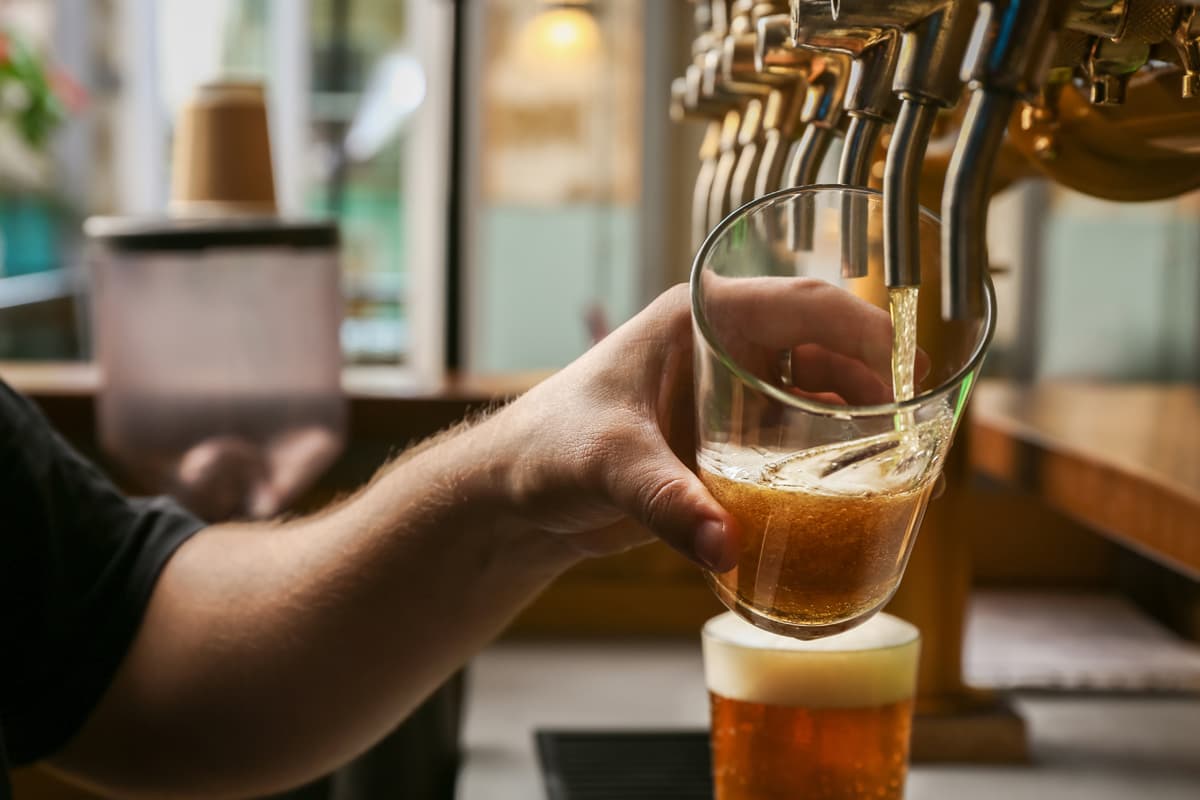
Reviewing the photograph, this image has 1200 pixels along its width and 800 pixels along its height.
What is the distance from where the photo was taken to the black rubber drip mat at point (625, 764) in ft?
3.43

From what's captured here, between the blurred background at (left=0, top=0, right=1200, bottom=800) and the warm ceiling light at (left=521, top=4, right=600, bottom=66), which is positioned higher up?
the warm ceiling light at (left=521, top=4, right=600, bottom=66)

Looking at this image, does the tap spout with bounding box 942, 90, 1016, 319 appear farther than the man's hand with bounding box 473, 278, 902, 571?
No

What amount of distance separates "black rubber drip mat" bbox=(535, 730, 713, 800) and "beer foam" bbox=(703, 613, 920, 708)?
32cm

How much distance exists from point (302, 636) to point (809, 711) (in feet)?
1.33

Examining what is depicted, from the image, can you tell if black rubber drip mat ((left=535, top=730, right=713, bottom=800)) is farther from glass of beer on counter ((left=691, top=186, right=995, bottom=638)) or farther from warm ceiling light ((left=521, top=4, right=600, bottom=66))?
warm ceiling light ((left=521, top=4, right=600, bottom=66))

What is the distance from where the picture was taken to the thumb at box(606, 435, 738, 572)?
1.72ft

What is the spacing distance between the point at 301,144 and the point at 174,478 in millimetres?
4999

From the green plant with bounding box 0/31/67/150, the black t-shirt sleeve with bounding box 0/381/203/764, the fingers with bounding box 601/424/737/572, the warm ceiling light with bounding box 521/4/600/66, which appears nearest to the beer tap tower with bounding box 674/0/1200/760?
the fingers with bounding box 601/424/737/572

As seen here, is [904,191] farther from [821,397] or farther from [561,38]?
[561,38]

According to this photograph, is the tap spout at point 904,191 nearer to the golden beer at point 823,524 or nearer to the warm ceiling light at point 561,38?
the golden beer at point 823,524

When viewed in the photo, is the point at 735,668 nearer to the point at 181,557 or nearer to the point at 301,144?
the point at 181,557

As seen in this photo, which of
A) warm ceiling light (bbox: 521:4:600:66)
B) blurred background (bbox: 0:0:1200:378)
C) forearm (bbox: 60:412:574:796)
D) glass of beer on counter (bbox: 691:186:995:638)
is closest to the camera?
glass of beer on counter (bbox: 691:186:995:638)

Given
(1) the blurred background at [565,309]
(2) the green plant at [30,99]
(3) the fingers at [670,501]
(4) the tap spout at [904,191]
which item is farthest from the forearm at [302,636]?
(2) the green plant at [30,99]

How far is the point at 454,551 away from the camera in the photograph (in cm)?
86
